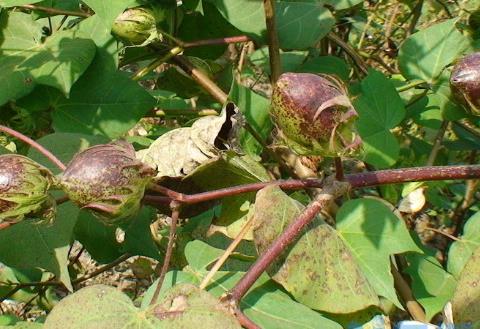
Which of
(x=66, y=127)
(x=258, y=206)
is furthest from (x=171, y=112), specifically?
(x=258, y=206)

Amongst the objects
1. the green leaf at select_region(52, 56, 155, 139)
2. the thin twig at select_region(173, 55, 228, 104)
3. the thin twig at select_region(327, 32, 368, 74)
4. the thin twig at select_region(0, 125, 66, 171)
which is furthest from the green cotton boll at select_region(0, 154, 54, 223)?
the thin twig at select_region(327, 32, 368, 74)

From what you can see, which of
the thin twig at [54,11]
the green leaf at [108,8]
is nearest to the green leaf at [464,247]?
the green leaf at [108,8]

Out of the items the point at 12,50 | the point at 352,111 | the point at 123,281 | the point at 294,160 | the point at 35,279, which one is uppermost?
the point at 352,111

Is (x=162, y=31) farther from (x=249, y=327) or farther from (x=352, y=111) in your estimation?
(x=249, y=327)

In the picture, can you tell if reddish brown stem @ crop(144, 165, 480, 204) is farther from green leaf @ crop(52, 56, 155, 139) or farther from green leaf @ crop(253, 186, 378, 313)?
green leaf @ crop(52, 56, 155, 139)

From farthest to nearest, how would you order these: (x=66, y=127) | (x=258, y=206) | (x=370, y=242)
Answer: (x=66, y=127), (x=370, y=242), (x=258, y=206)

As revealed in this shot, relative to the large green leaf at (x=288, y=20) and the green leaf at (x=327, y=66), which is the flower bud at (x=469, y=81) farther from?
the green leaf at (x=327, y=66)
